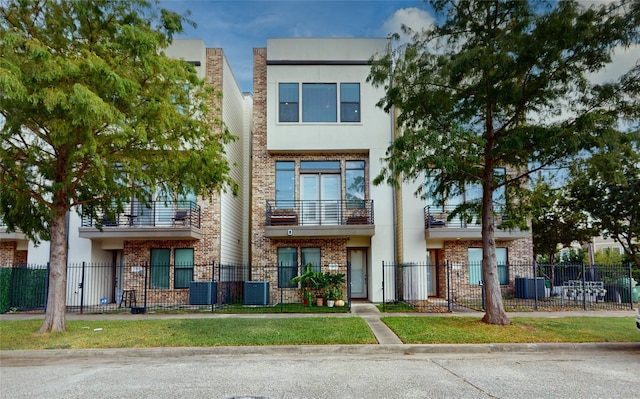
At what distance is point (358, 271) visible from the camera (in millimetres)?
19797

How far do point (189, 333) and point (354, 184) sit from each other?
396 inches

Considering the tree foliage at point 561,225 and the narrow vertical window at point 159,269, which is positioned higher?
the tree foliage at point 561,225

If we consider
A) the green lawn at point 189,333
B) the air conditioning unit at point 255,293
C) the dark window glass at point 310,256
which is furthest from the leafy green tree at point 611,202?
the air conditioning unit at point 255,293

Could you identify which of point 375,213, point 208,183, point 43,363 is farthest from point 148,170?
point 375,213

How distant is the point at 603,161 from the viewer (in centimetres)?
1030

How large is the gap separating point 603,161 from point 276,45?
43.0 ft

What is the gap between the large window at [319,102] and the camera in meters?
18.9

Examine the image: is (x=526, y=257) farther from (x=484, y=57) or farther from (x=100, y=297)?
(x=100, y=297)

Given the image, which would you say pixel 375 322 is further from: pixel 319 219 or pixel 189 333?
pixel 319 219

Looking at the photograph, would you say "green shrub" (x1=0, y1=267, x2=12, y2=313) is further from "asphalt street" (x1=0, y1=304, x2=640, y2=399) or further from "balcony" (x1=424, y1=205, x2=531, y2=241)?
"balcony" (x1=424, y1=205, x2=531, y2=241)

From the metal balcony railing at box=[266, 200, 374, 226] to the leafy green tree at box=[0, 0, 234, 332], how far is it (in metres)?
6.43

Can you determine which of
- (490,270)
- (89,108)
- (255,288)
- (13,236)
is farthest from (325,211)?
(13,236)

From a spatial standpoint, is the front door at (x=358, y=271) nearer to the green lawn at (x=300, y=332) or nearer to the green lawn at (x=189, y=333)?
the green lawn at (x=300, y=332)

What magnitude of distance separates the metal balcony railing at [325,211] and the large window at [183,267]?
3.68 m
